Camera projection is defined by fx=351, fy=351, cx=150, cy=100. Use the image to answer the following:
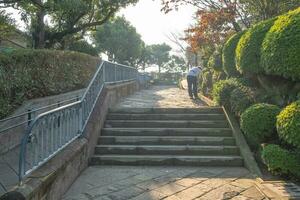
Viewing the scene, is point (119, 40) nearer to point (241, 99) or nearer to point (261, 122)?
point (241, 99)

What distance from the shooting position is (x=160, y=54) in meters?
56.3

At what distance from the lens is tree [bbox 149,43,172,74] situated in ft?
185

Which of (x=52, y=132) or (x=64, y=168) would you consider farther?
(x=64, y=168)

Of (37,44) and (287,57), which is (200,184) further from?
(37,44)

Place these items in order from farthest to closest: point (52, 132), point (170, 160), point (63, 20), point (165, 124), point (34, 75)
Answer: point (63, 20), point (165, 124), point (34, 75), point (170, 160), point (52, 132)

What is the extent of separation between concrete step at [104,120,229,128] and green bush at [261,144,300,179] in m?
2.47

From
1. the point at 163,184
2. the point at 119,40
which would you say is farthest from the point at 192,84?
the point at 119,40

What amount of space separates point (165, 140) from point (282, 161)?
2.75 metres

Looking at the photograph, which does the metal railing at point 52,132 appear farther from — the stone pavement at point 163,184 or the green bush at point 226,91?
the green bush at point 226,91

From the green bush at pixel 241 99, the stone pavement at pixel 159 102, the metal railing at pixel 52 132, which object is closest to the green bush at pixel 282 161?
the green bush at pixel 241 99

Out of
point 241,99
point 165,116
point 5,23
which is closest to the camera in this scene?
point 241,99

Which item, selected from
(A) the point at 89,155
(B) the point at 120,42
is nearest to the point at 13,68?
(A) the point at 89,155

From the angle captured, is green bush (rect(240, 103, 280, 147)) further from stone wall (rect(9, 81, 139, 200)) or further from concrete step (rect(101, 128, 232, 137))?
stone wall (rect(9, 81, 139, 200))

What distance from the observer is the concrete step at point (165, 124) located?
27.4ft
